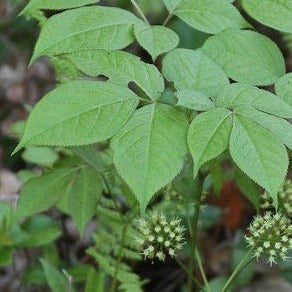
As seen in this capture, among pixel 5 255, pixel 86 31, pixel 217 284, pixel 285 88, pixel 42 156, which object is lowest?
pixel 217 284

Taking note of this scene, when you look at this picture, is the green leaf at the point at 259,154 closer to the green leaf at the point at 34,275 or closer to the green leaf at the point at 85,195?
the green leaf at the point at 85,195

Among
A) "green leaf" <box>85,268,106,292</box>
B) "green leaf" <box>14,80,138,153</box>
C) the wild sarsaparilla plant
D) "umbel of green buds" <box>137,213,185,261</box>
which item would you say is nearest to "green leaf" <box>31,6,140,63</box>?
the wild sarsaparilla plant

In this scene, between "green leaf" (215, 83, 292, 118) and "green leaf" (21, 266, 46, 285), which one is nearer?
"green leaf" (215, 83, 292, 118)

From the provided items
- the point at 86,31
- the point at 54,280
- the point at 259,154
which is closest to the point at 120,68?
the point at 86,31

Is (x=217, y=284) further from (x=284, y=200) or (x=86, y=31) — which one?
(x=86, y=31)

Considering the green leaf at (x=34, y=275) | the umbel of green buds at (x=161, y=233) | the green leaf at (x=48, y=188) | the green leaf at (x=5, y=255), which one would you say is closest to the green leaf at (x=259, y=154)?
the umbel of green buds at (x=161, y=233)

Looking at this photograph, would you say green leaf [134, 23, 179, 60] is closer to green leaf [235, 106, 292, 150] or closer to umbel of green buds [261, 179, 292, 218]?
green leaf [235, 106, 292, 150]
